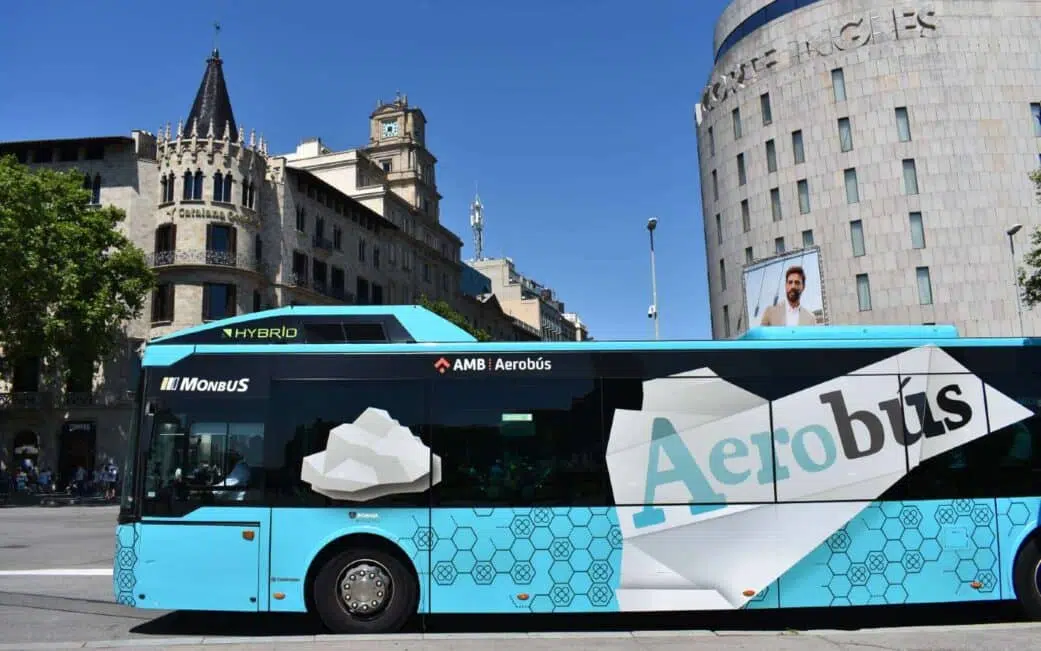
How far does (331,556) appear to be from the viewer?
862 cm

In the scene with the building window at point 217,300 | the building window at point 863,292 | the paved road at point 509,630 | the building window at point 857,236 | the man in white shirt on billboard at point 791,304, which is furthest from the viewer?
the building window at point 857,236

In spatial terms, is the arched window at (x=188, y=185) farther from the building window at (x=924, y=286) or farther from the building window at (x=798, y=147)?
the building window at (x=924, y=286)

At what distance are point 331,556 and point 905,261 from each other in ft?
138

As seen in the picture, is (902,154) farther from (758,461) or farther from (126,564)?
(126,564)

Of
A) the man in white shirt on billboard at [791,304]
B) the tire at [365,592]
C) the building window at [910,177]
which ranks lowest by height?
the tire at [365,592]

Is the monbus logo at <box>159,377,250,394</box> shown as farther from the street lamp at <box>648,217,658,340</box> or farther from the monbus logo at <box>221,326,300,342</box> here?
the street lamp at <box>648,217,658,340</box>

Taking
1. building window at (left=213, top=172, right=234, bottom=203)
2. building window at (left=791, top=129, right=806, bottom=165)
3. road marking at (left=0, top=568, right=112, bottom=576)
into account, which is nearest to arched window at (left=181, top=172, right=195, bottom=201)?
building window at (left=213, top=172, right=234, bottom=203)

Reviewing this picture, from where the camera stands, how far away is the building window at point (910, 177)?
43325 mm

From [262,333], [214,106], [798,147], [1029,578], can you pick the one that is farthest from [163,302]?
[1029,578]

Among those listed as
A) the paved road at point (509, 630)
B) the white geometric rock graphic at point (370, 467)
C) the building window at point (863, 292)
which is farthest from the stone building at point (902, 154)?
the white geometric rock graphic at point (370, 467)

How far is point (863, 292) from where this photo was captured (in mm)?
44312

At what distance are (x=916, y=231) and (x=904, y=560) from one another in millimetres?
39499

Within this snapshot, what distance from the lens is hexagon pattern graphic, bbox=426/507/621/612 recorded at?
847 centimetres

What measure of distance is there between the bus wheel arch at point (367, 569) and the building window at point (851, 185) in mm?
42549
